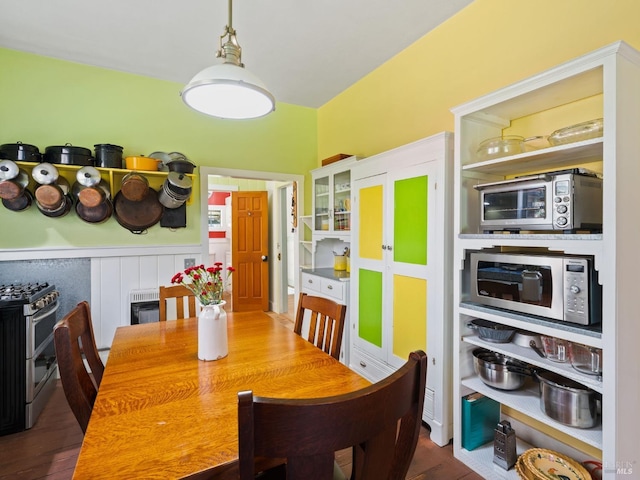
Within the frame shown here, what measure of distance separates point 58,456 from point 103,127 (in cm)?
264

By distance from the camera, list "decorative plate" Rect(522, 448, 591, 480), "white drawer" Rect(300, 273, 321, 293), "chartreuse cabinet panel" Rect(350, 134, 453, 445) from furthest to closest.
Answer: "white drawer" Rect(300, 273, 321, 293) < "chartreuse cabinet panel" Rect(350, 134, 453, 445) < "decorative plate" Rect(522, 448, 591, 480)

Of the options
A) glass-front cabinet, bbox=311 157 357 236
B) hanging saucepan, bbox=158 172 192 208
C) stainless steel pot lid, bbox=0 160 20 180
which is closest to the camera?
stainless steel pot lid, bbox=0 160 20 180

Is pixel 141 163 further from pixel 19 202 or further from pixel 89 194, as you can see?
pixel 19 202

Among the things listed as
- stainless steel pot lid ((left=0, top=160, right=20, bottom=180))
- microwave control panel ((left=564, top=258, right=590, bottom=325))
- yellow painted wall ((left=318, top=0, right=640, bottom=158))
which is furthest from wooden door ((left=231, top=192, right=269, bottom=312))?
microwave control panel ((left=564, top=258, right=590, bottom=325))

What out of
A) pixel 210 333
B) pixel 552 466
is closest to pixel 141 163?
pixel 210 333

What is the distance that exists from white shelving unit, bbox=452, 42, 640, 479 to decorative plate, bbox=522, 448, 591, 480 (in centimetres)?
16

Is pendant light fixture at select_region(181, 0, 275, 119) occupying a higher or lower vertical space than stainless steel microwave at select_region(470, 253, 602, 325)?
higher

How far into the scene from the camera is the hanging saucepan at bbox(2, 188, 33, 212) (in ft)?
8.79

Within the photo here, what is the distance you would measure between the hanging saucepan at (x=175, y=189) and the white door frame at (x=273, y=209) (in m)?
0.33

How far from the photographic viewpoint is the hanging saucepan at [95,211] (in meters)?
2.92

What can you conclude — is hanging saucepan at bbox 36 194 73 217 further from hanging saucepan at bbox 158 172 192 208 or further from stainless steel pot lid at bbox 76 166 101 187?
hanging saucepan at bbox 158 172 192 208

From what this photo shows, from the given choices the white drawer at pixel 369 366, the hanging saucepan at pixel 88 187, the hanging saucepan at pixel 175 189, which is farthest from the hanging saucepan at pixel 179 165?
the white drawer at pixel 369 366

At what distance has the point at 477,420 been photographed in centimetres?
191

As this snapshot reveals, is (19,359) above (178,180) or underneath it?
underneath
